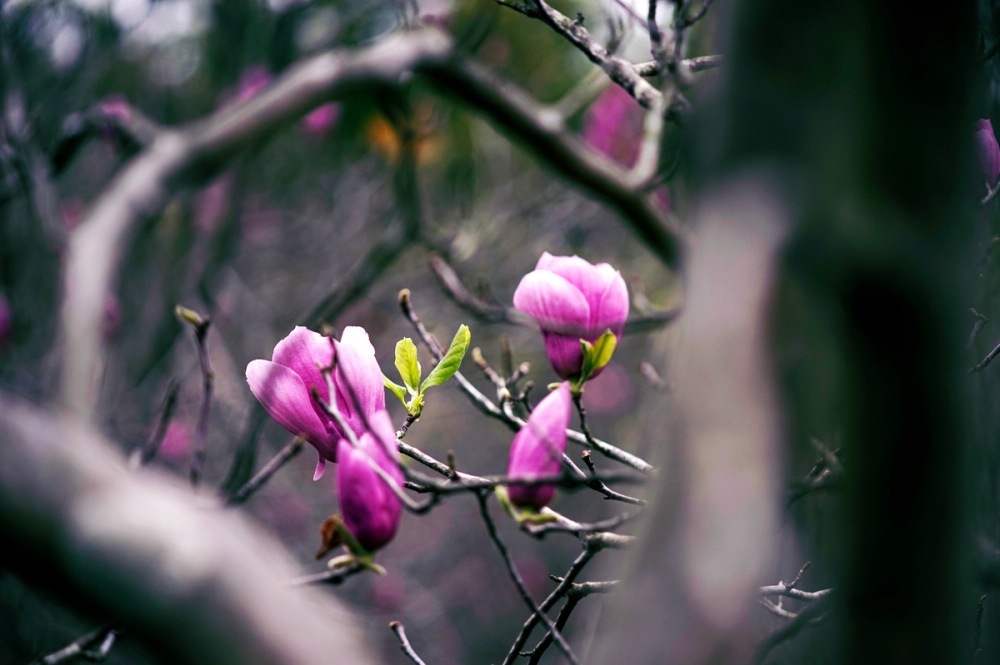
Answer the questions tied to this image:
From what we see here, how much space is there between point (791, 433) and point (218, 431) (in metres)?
2.65

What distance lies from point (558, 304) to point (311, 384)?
179 millimetres

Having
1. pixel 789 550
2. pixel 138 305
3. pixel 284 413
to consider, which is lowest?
pixel 138 305

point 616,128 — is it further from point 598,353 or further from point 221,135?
point 598,353

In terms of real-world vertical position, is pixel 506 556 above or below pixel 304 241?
above

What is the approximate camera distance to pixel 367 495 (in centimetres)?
38

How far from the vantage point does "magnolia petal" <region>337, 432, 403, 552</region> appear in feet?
1.24

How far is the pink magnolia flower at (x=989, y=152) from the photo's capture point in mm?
467

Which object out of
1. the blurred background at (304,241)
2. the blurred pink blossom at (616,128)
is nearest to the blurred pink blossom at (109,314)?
the blurred background at (304,241)

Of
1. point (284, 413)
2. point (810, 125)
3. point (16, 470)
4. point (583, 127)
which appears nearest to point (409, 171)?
point (583, 127)

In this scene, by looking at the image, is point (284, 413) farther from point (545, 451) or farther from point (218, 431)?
point (218, 431)

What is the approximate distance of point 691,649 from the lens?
0.65 ft

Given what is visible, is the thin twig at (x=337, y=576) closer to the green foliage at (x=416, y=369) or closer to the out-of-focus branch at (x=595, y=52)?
the green foliage at (x=416, y=369)

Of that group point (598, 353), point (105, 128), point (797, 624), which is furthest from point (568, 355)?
point (105, 128)

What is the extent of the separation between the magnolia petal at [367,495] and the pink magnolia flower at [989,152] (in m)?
0.43
